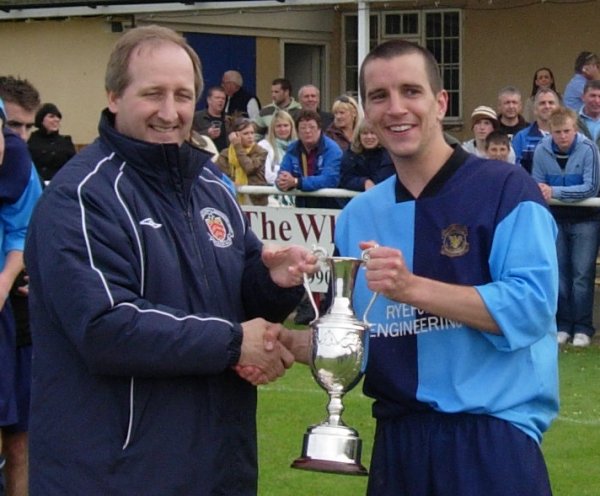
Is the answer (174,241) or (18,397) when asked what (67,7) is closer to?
(18,397)

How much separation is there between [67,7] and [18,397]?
50.4 feet

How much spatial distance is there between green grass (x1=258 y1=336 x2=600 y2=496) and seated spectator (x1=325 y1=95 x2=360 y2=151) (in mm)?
3824

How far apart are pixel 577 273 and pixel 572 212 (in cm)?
54

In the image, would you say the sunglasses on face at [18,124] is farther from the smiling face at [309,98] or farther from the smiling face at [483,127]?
the smiling face at [309,98]

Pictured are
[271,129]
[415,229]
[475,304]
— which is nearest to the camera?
[475,304]

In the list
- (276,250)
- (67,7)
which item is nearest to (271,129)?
(67,7)

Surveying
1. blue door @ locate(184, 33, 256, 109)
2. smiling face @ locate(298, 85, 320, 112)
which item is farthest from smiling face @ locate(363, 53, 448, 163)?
blue door @ locate(184, 33, 256, 109)

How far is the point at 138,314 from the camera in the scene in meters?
3.51

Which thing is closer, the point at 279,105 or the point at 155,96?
the point at 155,96

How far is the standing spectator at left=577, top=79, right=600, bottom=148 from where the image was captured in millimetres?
12281

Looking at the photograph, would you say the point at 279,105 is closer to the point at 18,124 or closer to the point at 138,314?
the point at 18,124

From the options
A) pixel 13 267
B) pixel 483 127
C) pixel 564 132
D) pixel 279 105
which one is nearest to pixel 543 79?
pixel 279 105

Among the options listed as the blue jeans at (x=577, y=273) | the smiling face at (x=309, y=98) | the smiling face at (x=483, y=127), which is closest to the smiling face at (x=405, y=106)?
the blue jeans at (x=577, y=273)

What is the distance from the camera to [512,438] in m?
3.65
